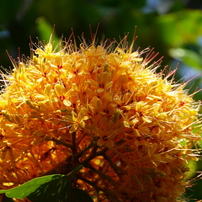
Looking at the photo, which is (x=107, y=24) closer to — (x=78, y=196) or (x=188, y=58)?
(x=188, y=58)

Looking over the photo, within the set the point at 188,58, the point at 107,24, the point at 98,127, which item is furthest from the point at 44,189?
the point at 107,24

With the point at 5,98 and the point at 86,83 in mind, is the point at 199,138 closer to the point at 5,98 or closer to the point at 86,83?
the point at 86,83

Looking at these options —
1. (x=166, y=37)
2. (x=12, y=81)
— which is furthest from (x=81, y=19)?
(x=12, y=81)

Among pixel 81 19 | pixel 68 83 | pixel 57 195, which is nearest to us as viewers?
pixel 57 195

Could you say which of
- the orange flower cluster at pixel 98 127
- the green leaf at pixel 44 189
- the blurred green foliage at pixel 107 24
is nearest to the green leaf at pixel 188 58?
the blurred green foliage at pixel 107 24

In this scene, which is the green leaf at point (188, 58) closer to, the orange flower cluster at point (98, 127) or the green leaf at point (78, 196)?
the orange flower cluster at point (98, 127)
